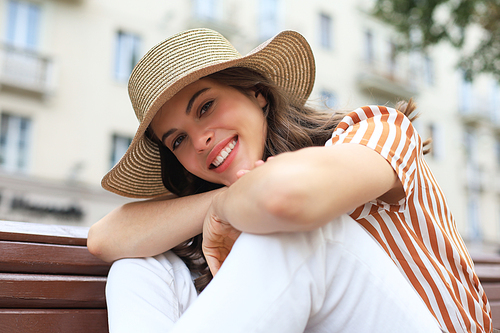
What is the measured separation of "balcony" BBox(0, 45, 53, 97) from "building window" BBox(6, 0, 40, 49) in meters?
0.22

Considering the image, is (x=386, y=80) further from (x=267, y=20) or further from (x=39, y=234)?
(x=39, y=234)

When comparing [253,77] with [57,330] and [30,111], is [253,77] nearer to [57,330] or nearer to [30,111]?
[57,330]

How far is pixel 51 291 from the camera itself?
1269mm

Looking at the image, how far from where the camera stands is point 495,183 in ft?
54.9

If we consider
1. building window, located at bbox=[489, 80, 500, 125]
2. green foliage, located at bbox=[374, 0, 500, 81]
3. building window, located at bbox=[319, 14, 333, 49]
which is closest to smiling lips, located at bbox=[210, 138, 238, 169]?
green foliage, located at bbox=[374, 0, 500, 81]

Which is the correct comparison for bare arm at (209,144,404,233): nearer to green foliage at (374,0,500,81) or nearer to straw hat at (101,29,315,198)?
straw hat at (101,29,315,198)

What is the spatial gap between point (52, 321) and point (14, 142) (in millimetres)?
8598

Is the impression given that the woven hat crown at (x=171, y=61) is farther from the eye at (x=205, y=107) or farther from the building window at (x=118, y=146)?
the building window at (x=118, y=146)

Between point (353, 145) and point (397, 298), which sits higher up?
point (353, 145)

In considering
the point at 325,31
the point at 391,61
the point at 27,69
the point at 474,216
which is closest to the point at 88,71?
the point at 27,69

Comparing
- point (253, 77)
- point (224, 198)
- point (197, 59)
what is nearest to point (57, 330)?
point (224, 198)

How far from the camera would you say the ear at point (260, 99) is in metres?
1.62

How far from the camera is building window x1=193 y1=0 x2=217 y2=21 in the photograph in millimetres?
11273

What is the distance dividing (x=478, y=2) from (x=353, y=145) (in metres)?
7.33
